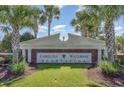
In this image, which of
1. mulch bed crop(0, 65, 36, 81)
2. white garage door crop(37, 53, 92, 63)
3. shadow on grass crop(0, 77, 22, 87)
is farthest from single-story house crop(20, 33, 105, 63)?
shadow on grass crop(0, 77, 22, 87)

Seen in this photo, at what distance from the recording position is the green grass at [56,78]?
41.6 feet

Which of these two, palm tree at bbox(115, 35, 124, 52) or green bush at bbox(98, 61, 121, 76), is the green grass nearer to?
green bush at bbox(98, 61, 121, 76)

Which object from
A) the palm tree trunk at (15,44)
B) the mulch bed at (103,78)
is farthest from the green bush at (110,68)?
A: the palm tree trunk at (15,44)

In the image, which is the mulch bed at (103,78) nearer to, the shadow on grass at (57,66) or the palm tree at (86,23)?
the shadow on grass at (57,66)

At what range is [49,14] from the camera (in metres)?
13.9

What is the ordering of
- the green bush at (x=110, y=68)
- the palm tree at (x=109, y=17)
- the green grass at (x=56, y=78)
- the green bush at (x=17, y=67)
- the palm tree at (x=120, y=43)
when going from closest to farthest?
the green grass at (x=56, y=78)
the palm tree at (x=109, y=17)
the green bush at (x=110, y=68)
the green bush at (x=17, y=67)
the palm tree at (x=120, y=43)

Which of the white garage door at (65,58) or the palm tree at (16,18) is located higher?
the palm tree at (16,18)

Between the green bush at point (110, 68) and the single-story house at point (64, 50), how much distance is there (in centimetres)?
44

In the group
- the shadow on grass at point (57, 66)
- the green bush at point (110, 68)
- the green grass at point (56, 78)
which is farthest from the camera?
the shadow on grass at point (57, 66)

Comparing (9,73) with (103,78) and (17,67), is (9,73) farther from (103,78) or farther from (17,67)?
(103,78)

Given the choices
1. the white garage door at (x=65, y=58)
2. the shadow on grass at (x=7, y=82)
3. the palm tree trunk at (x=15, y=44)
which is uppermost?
the palm tree trunk at (x=15, y=44)

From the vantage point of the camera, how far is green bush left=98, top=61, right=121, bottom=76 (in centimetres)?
1316

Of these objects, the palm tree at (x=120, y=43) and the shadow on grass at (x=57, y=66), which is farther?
the palm tree at (x=120, y=43)

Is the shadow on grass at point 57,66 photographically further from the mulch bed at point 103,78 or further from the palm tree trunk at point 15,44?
the palm tree trunk at point 15,44
